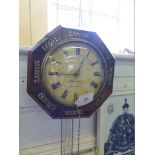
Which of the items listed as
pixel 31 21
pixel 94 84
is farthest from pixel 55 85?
pixel 31 21

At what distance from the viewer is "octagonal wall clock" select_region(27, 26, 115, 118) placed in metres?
0.84

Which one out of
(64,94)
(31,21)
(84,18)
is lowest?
(64,94)

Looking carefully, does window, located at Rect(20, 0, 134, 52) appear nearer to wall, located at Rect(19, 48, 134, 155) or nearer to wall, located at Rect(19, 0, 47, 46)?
wall, located at Rect(19, 0, 47, 46)

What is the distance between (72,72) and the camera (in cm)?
93

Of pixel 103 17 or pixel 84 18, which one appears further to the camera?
pixel 103 17

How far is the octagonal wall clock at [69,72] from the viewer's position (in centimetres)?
84

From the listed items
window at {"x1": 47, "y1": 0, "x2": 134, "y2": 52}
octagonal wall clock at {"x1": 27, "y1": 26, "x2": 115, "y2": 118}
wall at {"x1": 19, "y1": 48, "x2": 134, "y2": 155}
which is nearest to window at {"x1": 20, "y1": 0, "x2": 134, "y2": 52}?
window at {"x1": 47, "y1": 0, "x2": 134, "y2": 52}

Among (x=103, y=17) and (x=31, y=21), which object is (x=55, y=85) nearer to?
(x=31, y=21)

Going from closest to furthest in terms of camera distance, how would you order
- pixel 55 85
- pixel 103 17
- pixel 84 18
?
pixel 55 85 < pixel 84 18 < pixel 103 17

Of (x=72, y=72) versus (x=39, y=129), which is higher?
(x=72, y=72)

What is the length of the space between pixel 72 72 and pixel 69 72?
0.6 inches

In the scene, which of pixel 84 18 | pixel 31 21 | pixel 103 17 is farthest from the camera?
pixel 103 17
